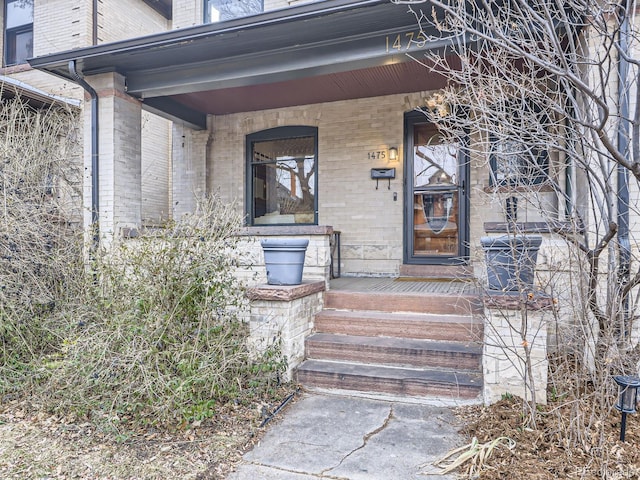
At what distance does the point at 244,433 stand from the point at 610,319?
270cm

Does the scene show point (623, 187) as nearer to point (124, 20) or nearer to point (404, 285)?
point (404, 285)

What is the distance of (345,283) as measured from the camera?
578 cm

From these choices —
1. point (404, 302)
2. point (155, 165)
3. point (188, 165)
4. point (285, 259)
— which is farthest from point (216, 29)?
point (155, 165)

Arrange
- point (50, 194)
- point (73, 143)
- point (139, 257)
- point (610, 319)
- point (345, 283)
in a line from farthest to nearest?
point (73, 143) < point (345, 283) < point (50, 194) < point (139, 257) < point (610, 319)

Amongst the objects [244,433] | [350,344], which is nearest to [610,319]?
[350,344]

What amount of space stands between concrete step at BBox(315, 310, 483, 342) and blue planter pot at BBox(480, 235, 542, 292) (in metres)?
0.67

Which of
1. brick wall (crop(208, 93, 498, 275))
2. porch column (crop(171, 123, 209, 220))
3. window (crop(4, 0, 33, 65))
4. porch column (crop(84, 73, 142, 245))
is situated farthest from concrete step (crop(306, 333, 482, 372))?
window (crop(4, 0, 33, 65))

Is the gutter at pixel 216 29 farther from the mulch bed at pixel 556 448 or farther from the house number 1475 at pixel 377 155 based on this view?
the mulch bed at pixel 556 448

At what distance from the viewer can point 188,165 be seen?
764cm

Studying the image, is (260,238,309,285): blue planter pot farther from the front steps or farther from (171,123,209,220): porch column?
(171,123,209,220): porch column

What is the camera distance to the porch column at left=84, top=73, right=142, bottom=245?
570cm

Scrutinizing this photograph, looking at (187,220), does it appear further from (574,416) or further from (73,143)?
(73,143)

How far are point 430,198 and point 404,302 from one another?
8.33 ft

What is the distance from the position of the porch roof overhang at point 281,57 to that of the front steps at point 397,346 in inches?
99.7
